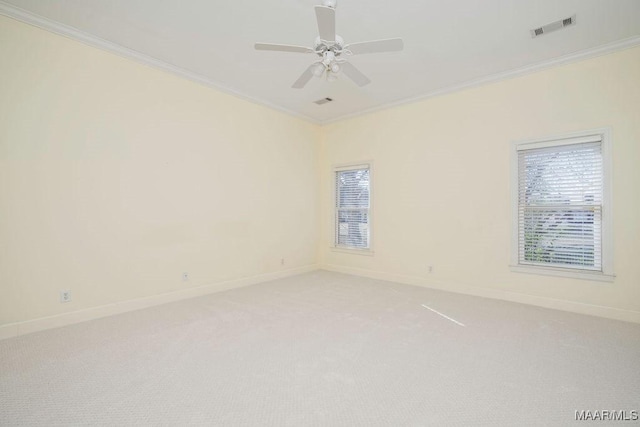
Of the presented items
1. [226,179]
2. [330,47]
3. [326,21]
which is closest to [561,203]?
[330,47]

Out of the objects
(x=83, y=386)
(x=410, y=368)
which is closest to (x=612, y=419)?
(x=410, y=368)

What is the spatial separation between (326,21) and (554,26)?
2.47 meters

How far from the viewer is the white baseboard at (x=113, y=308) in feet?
8.99

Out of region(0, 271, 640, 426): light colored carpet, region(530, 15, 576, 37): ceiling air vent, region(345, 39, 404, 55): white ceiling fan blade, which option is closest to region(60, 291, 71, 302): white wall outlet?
region(0, 271, 640, 426): light colored carpet

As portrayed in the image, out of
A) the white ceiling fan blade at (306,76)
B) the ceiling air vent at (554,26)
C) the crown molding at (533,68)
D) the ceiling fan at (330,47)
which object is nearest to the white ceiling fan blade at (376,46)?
the ceiling fan at (330,47)

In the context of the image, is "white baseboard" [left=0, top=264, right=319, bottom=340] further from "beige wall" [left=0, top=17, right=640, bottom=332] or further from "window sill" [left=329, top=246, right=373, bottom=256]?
"window sill" [left=329, top=246, right=373, bottom=256]

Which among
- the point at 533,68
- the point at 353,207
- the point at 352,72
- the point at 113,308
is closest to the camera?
the point at 352,72

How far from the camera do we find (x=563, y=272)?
3512 mm

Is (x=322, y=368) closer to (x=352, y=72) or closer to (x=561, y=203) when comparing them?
(x=352, y=72)

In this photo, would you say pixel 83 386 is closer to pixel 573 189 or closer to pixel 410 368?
pixel 410 368

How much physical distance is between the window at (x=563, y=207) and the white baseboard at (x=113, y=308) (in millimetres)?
3890

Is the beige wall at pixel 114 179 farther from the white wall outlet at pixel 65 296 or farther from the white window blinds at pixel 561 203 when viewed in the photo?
the white window blinds at pixel 561 203

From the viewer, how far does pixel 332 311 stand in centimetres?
343

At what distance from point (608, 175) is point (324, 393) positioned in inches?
149
